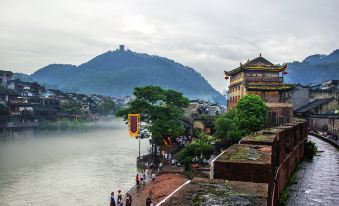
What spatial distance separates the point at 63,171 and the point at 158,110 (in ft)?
49.4

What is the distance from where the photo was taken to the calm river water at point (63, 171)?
33.5 meters

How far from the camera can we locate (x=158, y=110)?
160ft

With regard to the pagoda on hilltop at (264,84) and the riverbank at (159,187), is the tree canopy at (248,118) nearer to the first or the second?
the riverbank at (159,187)

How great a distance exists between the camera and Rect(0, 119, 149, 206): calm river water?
3347 centimetres

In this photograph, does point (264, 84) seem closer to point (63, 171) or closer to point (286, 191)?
point (63, 171)

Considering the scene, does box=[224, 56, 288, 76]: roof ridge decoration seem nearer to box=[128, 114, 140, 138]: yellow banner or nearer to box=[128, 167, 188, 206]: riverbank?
box=[128, 114, 140, 138]: yellow banner

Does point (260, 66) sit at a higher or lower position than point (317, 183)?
higher

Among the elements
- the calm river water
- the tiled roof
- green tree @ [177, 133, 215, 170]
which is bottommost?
the calm river water

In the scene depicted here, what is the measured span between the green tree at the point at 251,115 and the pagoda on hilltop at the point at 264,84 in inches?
562

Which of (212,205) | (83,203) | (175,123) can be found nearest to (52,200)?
(83,203)

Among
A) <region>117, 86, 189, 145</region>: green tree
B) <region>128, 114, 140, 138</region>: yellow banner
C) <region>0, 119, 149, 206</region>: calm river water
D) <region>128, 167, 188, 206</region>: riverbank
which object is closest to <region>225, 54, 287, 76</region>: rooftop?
<region>117, 86, 189, 145</region>: green tree

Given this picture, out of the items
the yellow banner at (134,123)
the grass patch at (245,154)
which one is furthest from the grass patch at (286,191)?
the yellow banner at (134,123)

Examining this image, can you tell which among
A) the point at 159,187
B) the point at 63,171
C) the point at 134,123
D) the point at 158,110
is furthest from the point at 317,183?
the point at 63,171

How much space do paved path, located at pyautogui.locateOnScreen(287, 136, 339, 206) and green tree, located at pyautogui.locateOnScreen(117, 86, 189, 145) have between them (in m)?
23.4
